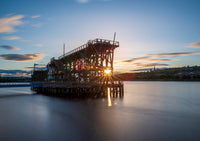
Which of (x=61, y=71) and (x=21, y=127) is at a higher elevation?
(x=61, y=71)

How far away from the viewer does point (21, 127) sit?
12672 millimetres

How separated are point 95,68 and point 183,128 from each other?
23439 millimetres

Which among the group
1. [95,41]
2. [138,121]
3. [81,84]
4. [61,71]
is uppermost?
[95,41]

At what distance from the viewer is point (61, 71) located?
151 ft

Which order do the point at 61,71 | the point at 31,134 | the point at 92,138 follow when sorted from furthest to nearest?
the point at 61,71
the point at 31,134
the point at 92,138

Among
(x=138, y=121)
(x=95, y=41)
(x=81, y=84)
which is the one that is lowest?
(x=138, y=121)

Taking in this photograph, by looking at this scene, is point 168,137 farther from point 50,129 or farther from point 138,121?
point 50,129

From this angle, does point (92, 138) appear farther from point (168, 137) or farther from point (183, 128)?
point (183, 128)

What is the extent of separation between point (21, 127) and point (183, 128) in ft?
49.1

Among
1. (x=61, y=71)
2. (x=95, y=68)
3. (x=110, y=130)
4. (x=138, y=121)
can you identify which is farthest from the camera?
(x=61, y=71)

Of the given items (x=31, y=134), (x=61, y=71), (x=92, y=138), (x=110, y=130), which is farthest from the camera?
(x=61, y=71)

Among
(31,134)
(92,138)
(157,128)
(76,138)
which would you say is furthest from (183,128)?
(31,134)

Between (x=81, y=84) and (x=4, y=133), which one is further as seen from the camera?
(x=81, y=84)

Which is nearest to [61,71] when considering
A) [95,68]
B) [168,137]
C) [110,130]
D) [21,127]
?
[95,68]
